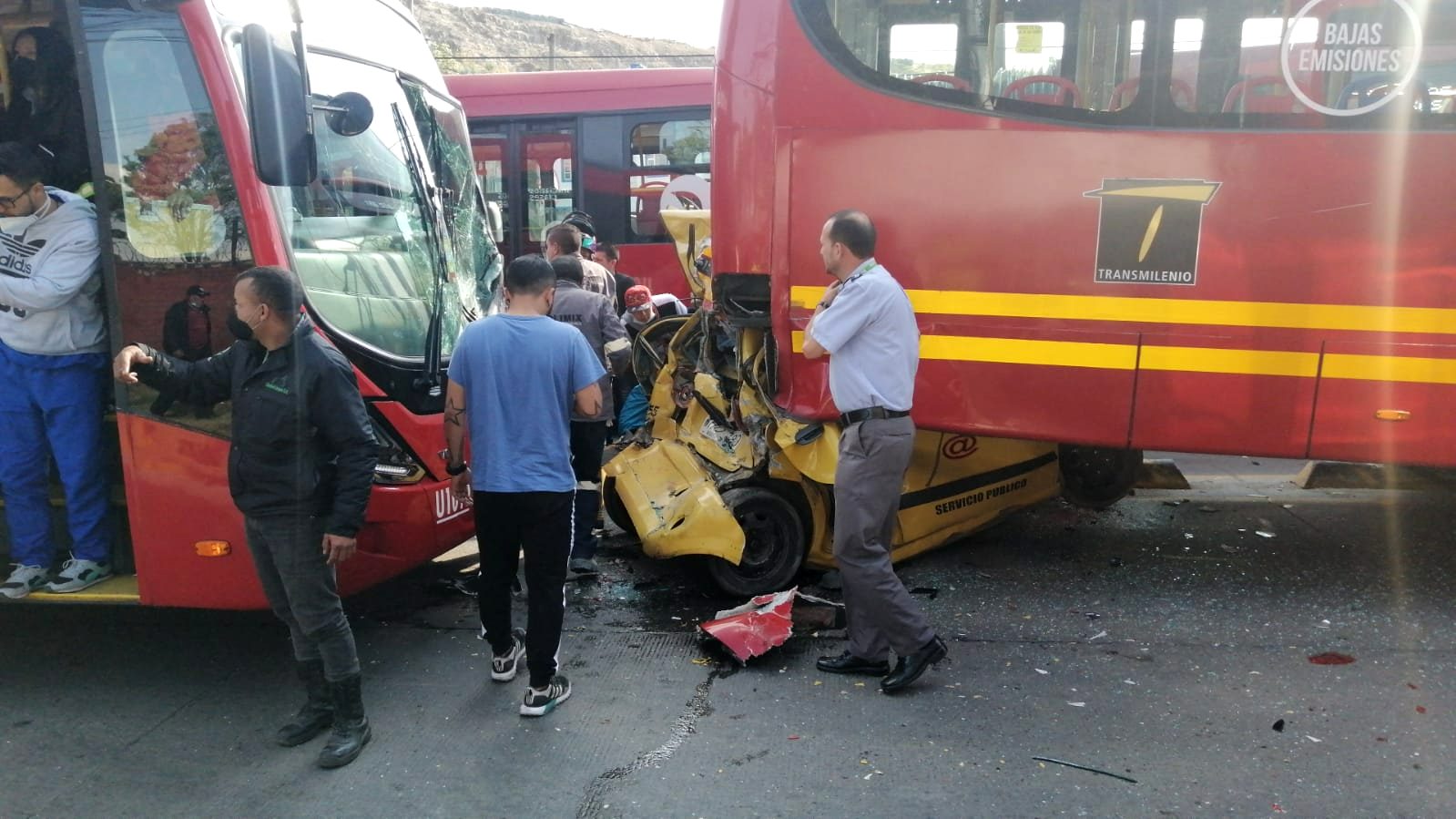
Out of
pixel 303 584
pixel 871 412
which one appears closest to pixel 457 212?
pixel 303 584

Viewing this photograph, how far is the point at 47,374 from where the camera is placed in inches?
161

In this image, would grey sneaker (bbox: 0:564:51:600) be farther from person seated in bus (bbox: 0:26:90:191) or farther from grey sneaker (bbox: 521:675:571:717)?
grey sneaker (bbox: 521:675:571:717)

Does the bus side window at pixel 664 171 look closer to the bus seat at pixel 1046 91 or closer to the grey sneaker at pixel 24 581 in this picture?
the bus seat at pixel 1046 91

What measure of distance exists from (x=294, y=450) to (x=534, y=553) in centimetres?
92

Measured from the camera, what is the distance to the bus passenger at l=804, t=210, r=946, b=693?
13.4 feet

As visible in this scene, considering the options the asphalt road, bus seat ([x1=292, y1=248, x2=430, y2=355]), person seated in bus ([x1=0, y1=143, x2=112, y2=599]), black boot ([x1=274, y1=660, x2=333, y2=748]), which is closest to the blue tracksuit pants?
person seated in bus ([x1=0, y1=143, x2=112, y2=599])

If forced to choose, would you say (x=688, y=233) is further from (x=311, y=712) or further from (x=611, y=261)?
(x=311, y=712)

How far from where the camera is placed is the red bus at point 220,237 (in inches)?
149

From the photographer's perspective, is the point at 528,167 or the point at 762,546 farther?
the point at 528,167

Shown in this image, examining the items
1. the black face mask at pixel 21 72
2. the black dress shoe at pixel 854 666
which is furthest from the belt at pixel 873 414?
the black face mask at pixel 21 72

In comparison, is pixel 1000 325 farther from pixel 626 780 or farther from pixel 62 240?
pixel 62 240

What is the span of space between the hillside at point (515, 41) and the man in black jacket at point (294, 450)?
3422 centimetres

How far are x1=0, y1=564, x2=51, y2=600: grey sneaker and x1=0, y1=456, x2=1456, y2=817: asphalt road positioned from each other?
46 centimetres

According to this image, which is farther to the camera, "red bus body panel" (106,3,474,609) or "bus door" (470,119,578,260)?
"bus door" (470,119,578,260)
